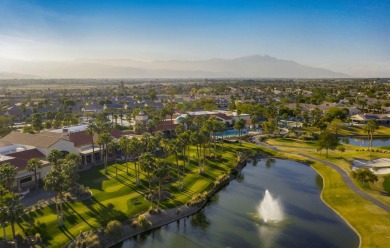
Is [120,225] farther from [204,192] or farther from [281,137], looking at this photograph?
Answer: [281,137]

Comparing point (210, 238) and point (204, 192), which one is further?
point (204, 192)

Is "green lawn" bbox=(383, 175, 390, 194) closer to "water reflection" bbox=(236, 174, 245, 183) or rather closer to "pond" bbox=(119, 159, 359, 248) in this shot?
"pond" bbox=(119, 159, 359, 248)

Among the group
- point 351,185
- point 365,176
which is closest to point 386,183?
point 365,176

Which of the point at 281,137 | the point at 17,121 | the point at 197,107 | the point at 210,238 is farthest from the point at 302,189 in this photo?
the point at 17,121

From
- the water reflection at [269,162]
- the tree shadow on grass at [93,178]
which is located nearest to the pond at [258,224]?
the water reflection at [269,162]

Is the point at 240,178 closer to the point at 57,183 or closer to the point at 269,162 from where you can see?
the point at 269,162

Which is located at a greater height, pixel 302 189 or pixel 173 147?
pixel 173 147
